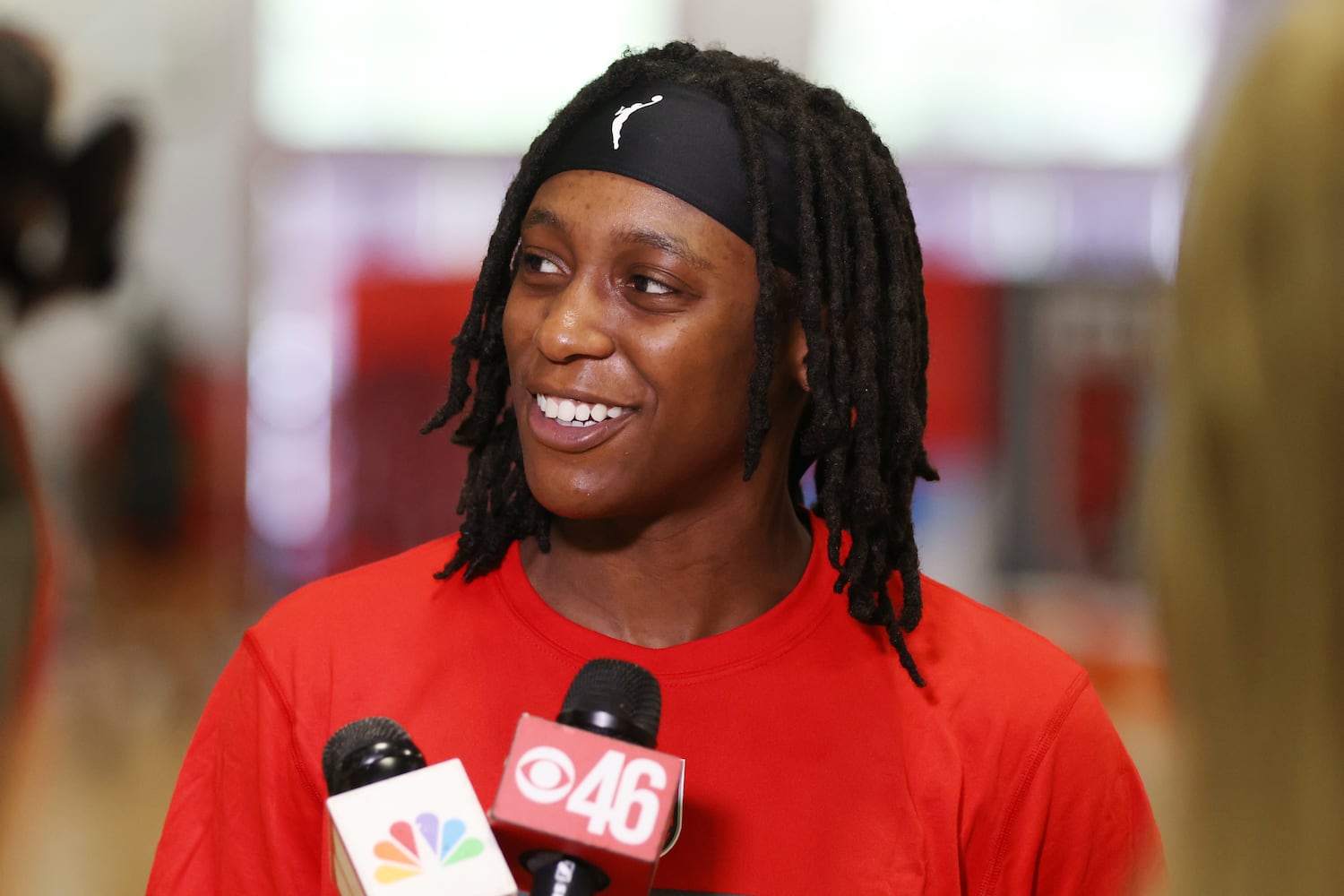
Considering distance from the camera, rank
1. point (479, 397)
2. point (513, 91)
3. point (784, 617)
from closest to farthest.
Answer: point (784, 617), point (479, 397), point (513, 91)

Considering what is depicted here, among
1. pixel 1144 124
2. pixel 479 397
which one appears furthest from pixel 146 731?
pixel 1144 124

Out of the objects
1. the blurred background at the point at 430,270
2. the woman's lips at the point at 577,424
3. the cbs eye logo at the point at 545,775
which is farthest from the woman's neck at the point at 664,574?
the blurred background at the point at 430,270

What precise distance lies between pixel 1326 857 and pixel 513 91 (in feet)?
14.6

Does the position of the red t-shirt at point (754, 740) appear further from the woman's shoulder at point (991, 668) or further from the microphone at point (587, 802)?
the microphone at point (587, 802)

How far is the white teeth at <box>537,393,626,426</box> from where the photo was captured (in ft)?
5.33

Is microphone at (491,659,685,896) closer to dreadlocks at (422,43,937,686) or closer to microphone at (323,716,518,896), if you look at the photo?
microphone at (323,716,518,896)

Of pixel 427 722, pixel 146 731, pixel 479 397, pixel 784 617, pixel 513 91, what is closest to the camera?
pixel 427 722

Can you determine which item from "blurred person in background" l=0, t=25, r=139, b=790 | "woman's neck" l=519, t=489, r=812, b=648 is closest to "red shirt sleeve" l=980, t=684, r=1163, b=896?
"woman's neck" l=519, t=489, r=812, b=648

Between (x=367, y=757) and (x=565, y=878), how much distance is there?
0.63ft

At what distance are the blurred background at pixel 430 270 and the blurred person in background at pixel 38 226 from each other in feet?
0.31

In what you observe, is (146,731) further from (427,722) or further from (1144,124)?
(1144,124)

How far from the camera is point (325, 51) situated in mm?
4672

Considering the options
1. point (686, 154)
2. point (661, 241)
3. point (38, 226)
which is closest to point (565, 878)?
point (661, 241)

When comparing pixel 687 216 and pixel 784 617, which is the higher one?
pixel 687 216
